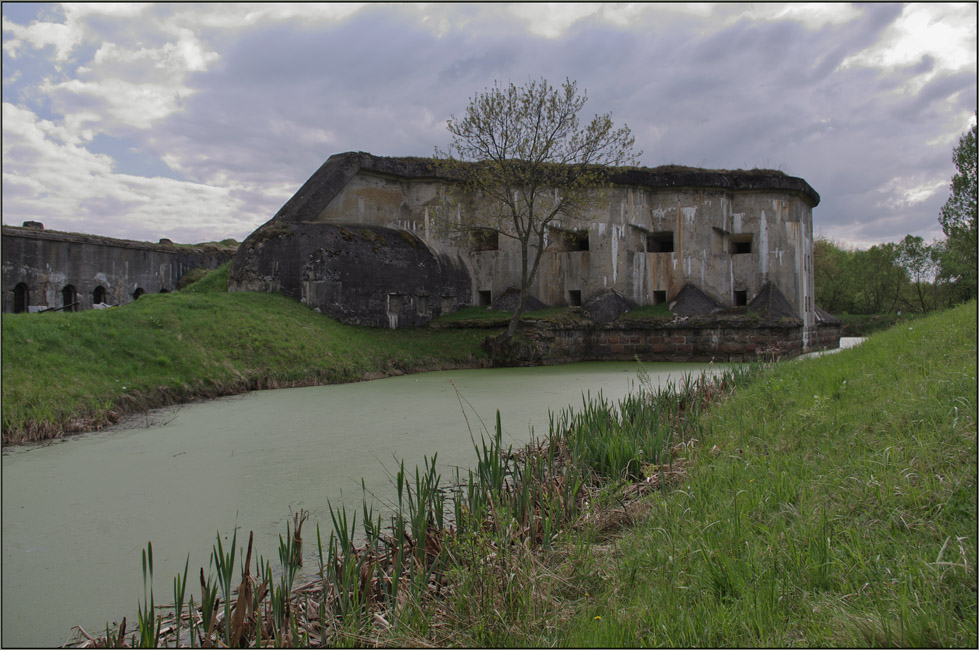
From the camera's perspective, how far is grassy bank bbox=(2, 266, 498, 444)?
6.79m

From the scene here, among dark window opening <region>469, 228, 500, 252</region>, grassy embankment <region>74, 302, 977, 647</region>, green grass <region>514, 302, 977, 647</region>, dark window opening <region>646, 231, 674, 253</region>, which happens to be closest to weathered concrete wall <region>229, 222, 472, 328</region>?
dark window opening <region>469, 228, 500, 252</region>

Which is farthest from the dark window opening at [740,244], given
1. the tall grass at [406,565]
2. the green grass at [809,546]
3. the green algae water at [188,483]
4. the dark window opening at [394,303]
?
the tall grass at [406,565]

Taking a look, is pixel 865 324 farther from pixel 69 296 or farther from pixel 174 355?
pixel 69 296

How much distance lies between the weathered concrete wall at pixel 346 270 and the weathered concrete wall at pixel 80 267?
7086 mm

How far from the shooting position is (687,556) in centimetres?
246

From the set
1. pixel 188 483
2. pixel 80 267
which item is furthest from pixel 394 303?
pixel 188 483

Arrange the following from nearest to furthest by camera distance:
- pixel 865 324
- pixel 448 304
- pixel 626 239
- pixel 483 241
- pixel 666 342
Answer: pixel 666 342 → pixel 448 304 → pixel 626 239 → pixel 483 241 → pixel 865 324

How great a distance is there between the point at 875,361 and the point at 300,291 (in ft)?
36.5

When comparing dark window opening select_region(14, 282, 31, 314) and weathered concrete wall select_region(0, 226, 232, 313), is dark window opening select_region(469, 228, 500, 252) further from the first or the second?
dark window opening select_region(14, 282, 31, 314)

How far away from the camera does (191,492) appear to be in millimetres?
4223

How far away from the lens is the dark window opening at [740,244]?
17.8m

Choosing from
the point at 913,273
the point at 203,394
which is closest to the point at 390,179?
the point at 203,394

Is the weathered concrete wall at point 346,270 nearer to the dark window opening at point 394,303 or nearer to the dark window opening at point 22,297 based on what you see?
the dark window opening at point 394,303

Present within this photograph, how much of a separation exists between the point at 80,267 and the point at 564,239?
46.6 feet
